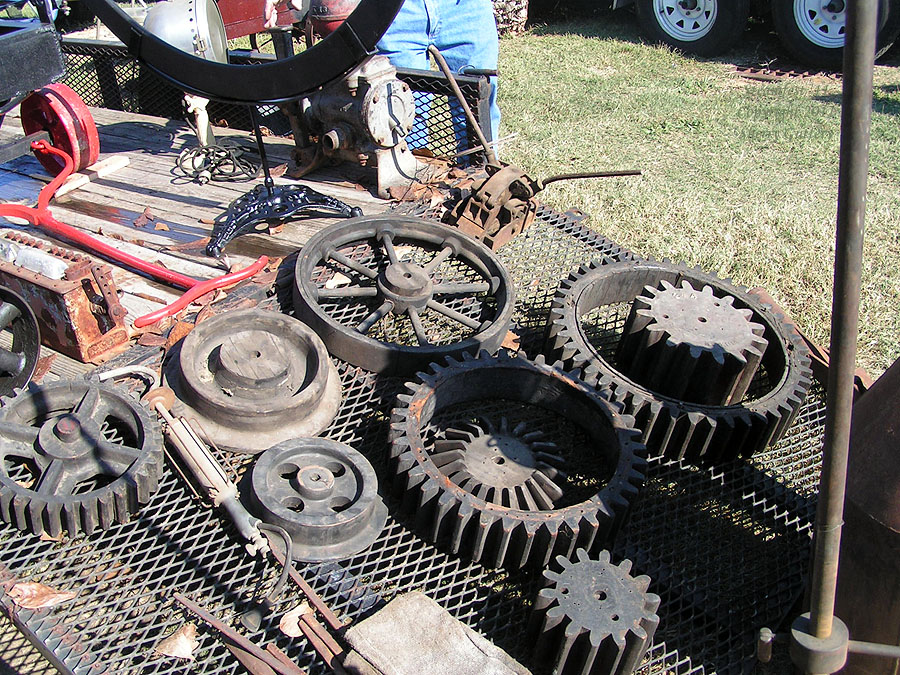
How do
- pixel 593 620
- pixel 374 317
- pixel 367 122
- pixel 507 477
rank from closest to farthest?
pixel 593 620
pixel 507 477
pixel 374 317
pixel 367 122

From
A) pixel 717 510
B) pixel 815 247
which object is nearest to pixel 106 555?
pixel 717 510

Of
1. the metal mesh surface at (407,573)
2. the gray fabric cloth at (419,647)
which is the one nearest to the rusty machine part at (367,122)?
the metal mesh surface at (407,573)

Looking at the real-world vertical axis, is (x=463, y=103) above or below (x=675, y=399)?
above

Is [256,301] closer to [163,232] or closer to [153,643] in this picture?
[163,232]

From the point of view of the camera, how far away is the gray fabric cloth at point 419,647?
167 cm

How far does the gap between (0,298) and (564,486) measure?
1.86 m

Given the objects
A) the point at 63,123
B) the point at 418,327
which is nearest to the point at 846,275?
the point at 418,327

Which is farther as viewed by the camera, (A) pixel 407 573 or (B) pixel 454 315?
(B) pixel 454 315

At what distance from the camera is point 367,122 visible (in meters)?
3.36

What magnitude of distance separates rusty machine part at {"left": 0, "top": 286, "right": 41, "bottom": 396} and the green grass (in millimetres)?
3250

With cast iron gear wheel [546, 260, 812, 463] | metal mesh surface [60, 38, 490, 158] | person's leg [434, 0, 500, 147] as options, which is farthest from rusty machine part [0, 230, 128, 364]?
person's leg [434, 0, 500, 147]

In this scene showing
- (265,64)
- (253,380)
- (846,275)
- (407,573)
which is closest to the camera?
(846,275)

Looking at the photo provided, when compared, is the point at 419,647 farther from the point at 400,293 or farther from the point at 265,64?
the point at 265,64

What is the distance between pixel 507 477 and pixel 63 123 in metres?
2.92
